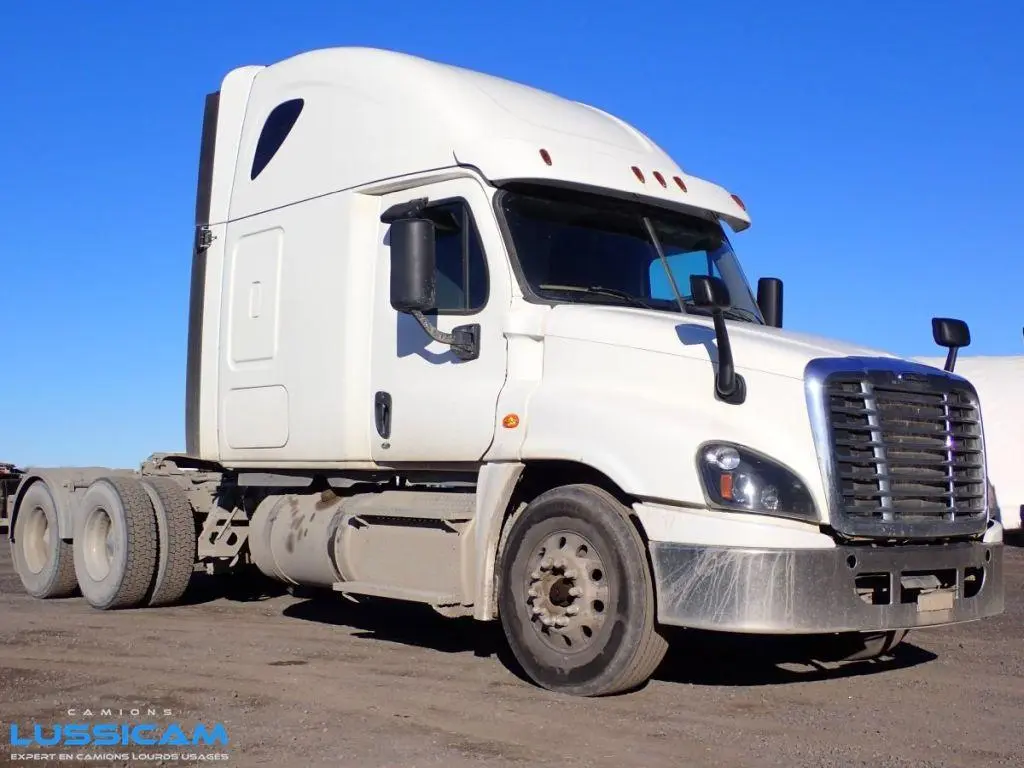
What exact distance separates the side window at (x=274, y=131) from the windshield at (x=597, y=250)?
2533mm

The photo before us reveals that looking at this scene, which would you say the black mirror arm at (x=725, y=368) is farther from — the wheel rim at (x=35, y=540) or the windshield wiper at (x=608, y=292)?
the wheel rim at (x=35, y=540)

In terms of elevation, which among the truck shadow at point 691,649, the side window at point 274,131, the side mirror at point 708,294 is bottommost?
the truck shadow at point 691,649

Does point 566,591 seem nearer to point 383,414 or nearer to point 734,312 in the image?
point 383,414

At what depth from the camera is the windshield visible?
7.51 meters

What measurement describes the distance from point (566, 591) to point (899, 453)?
1937mm

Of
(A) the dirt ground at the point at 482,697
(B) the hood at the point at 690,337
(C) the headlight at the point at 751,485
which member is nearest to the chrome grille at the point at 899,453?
(C) the headlight at the point at 751,485

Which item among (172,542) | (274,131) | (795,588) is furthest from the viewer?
(172,542)

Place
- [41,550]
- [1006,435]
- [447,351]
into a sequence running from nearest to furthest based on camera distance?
[447,351] < [41,550] < [1006,435]

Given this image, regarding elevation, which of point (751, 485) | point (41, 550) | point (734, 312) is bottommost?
point (41, 550)

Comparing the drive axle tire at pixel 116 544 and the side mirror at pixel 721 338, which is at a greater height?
the side mirror at pixel 721 338

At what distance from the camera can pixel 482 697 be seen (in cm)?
661

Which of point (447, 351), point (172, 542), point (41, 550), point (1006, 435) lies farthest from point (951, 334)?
point (1006, 435)

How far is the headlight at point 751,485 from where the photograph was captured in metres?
6.21

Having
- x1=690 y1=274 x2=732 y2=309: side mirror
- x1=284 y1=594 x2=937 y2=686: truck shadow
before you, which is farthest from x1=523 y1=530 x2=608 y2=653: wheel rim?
x1=690 y1=274 x2=732 y2=309: side mirror
